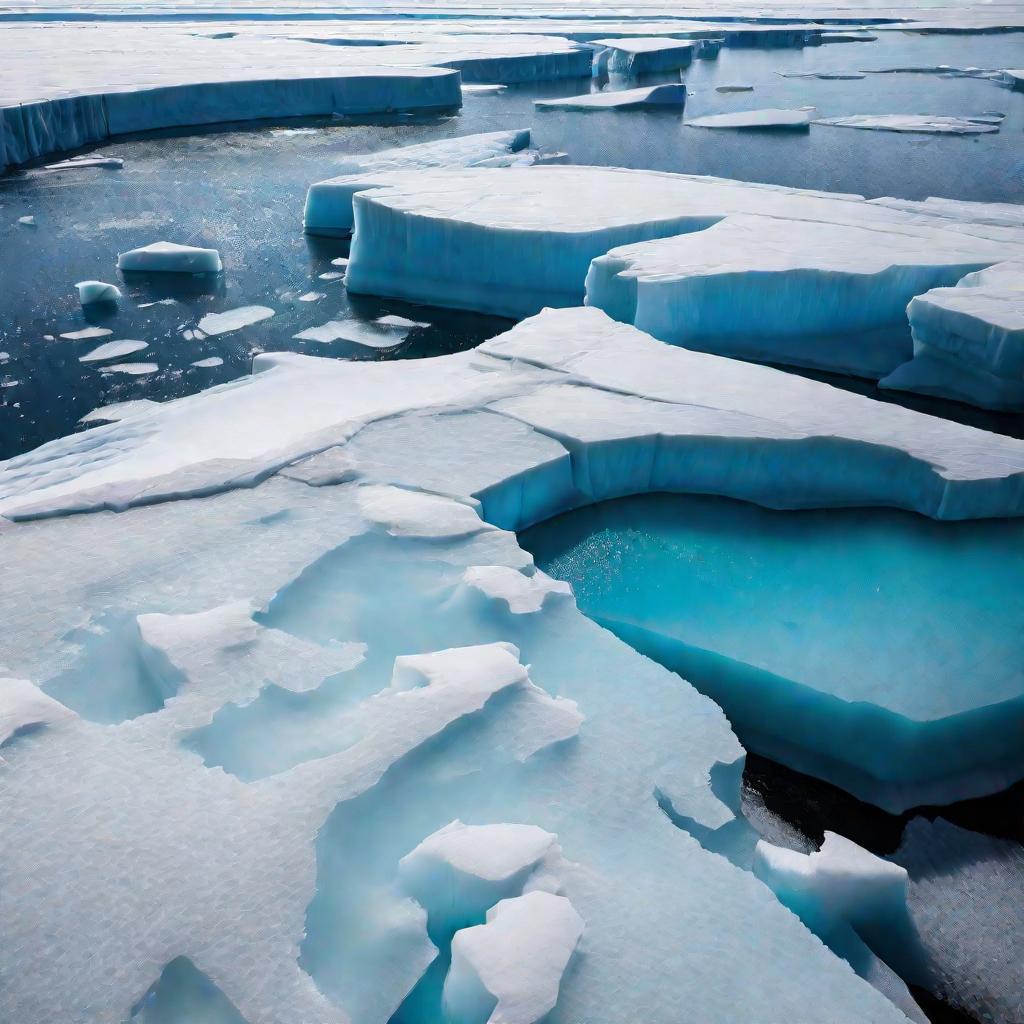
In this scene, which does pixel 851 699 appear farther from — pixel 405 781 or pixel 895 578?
pixel 405 781

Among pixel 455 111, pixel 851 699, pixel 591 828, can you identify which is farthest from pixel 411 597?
pixel 455 111

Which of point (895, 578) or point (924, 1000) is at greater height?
point (895, 578)

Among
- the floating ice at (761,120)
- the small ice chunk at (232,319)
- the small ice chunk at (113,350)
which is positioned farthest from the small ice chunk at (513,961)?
the floating ice at (761,120)

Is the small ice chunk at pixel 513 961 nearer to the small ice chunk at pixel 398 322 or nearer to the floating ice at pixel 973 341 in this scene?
the floating ice at pixel 973 341

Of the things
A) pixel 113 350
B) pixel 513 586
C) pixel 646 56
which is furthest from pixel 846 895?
pixel 646 56

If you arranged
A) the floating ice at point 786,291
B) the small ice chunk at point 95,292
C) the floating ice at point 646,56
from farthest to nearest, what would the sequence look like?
the floating ice at point 646,56, the small ice chunk at point 95,292, the floating ice at point 786,291

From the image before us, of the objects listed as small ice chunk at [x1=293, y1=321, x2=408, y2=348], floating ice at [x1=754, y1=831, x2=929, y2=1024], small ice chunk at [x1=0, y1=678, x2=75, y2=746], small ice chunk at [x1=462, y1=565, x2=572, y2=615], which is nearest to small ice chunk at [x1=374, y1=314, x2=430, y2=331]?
small ice chunk at [x1=293, y1=321, x2=408, y2=348]
